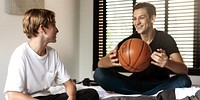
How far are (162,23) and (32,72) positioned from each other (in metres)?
2.12

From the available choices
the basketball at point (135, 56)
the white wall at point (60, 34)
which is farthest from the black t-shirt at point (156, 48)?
the white wall at point (60, 34)

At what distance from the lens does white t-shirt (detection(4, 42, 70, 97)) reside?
5.64ft

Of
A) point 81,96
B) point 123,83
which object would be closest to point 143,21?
point 123,83

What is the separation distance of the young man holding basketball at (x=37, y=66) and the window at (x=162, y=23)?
5.86 feet

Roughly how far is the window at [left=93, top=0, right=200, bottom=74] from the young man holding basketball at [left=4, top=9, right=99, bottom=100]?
179 centimetres

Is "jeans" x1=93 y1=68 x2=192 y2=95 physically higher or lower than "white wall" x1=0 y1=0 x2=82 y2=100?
lower

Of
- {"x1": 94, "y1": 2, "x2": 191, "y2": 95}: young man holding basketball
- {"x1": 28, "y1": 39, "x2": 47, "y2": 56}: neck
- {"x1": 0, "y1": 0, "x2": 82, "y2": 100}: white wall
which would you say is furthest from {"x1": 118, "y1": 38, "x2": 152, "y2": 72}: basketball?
{"x1": 0, "y1": 0, "x2": 82, "y2": 100}: white wall

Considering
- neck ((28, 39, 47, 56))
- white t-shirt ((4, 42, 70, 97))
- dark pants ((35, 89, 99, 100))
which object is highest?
neck ((28, 39, 47, 56))

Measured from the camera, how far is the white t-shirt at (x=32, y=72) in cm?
172

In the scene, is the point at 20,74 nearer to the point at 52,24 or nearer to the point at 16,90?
the point at 16,90

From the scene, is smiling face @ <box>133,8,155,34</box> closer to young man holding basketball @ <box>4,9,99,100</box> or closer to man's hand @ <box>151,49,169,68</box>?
man's hand @ <box>151,49,169,68</box>

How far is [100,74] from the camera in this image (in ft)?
7.83

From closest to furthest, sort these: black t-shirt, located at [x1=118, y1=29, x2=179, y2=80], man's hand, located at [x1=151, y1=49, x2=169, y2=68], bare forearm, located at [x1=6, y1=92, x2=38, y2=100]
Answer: bare forearm, located at [x1=6, y1=92, x2=38, y2=100], man's hand, located at [x1=151, y1=49, x2=169, y2=68], black t-shirt, located at [x1=118, y1=29, x2=179, y2=80]

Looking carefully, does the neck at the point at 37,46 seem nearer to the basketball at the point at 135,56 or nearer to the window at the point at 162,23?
Answer: the basketball at the point at 135,56
